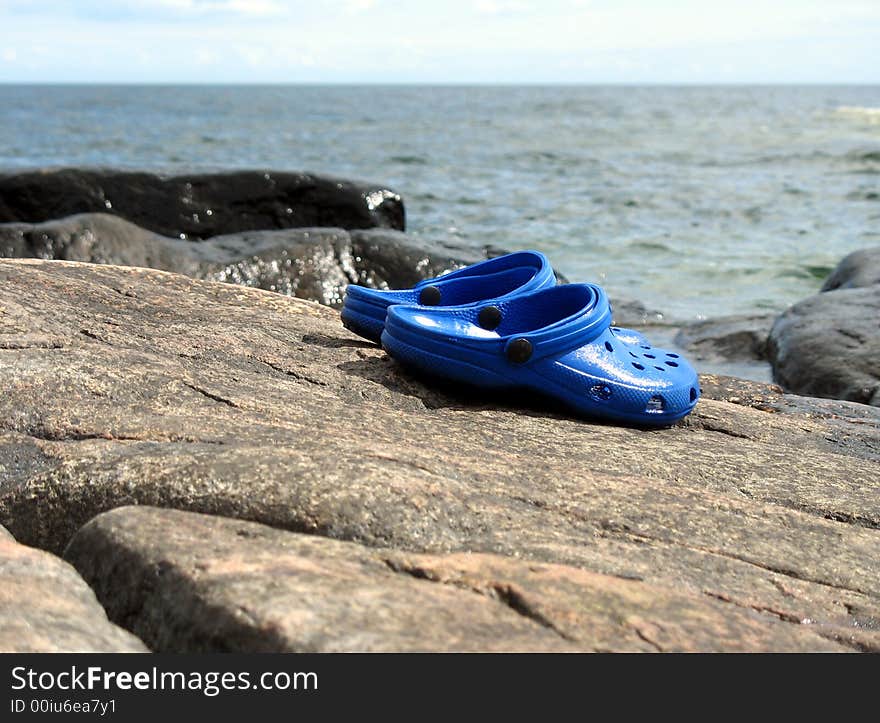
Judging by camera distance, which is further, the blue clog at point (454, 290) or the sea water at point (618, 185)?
the sea water at point (618, 185)

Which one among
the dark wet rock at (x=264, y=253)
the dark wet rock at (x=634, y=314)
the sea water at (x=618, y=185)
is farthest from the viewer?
the sea water at (x=618, y=185)

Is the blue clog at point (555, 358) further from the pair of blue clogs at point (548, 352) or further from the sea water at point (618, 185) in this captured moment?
the sea water at point (618, 185)

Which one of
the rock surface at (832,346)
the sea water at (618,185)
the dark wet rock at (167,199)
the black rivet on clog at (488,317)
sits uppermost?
the black rivet on clog at (488,317)

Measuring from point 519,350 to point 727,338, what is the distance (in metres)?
4.56

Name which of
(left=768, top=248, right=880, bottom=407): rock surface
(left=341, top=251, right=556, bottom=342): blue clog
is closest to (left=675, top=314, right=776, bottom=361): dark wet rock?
(left=768, top=248, right=880, bottom=407): rock surface

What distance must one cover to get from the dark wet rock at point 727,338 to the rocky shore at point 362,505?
3379 millimetres

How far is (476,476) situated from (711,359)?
4.80 m

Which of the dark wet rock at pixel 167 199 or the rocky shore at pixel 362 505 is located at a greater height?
the rocky shore at pixel 362 505

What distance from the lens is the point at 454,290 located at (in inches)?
136

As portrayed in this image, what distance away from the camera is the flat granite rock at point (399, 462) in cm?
209

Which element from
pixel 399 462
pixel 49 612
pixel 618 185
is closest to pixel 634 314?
pixel 399 462

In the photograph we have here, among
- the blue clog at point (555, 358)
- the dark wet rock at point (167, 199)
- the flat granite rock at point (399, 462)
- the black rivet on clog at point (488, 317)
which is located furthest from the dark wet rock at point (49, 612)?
the dark wet rock at point (167, 199)

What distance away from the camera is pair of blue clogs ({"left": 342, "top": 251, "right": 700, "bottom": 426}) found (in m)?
2.99

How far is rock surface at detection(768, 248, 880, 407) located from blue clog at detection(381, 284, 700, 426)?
2.51 meters
